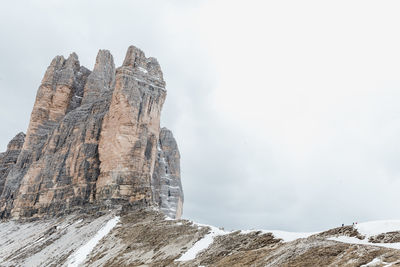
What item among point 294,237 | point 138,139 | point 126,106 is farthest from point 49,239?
point 294,237

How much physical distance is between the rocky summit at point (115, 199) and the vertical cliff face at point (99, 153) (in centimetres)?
19

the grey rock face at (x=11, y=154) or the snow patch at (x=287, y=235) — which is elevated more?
the grey rock face at (x=11, y=154)

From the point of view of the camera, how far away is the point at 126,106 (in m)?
60.7

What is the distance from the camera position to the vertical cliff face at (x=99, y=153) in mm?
56719

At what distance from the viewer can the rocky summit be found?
18.9 meters

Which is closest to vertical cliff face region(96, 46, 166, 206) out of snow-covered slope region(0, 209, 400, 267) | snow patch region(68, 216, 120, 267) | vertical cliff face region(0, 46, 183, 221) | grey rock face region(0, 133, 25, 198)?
vertical cliff face region(0, 46, 183, 221)

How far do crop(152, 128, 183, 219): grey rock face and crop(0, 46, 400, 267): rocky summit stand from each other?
0.28 metres

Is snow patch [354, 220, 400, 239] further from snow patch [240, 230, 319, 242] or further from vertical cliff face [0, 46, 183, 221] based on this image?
vertical cliff face [0, 46, 183, 221]

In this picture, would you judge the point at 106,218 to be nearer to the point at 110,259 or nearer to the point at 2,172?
the point at 110,259

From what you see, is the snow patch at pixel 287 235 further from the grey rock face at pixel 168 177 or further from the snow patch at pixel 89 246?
the grey rock face at pixel 168 177

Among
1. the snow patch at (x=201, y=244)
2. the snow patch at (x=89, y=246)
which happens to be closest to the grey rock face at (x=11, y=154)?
the snow patch at (x=89, y=246)

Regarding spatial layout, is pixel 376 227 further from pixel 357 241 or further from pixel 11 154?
pixel 11 154

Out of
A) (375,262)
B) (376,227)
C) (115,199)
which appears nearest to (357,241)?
(376,227)

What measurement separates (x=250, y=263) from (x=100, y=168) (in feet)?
148
